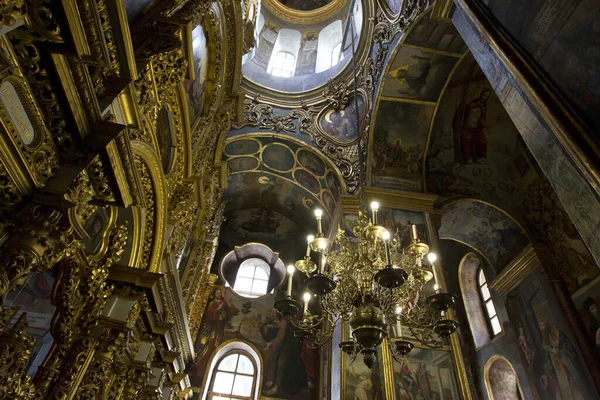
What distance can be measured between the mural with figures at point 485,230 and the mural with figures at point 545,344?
85 centimetres

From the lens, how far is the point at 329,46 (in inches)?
475

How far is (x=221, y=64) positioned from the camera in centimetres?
624

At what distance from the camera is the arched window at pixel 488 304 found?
10.2 m

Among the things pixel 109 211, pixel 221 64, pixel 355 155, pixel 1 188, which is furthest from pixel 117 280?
pixel 355 155

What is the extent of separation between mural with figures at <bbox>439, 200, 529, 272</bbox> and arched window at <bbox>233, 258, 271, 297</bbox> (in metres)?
5.60

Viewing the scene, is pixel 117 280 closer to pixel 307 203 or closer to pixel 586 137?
pixel 586 137

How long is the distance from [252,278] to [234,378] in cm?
308

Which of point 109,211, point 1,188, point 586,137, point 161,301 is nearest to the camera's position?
point 1,188

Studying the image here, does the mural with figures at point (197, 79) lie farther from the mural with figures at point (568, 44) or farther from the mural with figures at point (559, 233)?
the mural with figures at point (559, 233)

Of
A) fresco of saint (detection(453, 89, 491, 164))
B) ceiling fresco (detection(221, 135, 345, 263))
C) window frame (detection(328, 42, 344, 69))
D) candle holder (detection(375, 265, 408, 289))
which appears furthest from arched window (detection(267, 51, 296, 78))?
candle holder (detection(375, 265, 408, 289))

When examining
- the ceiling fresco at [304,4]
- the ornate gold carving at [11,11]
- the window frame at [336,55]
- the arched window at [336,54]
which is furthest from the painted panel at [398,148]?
the ornate gold carving at [11,11]

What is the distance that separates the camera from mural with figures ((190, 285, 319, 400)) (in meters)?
9.78

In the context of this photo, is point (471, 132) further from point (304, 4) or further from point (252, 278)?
point (252, 278)

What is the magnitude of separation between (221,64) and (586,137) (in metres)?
5.14
